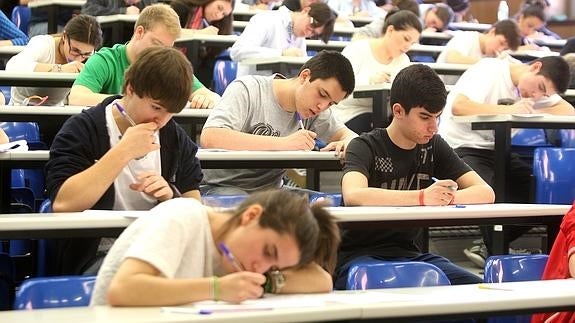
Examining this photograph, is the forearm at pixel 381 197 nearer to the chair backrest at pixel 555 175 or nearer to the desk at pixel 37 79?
the chair backrest at pixel 555 175

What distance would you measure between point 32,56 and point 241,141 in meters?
1.74

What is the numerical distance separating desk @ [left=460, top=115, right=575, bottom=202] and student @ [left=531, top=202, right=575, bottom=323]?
174 cm

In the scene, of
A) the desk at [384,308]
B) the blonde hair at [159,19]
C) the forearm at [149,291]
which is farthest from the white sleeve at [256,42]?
the forearm at [149,291]

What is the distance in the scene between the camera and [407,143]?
342 centimetres

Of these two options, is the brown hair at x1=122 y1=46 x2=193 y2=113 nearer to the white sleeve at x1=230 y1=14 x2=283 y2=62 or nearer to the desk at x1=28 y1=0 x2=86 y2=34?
the white sleeve at x1=230 y1=14 x2=283 y2=62

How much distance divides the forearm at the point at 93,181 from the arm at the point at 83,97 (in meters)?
1.32

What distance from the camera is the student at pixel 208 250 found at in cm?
185

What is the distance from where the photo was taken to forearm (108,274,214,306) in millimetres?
1828

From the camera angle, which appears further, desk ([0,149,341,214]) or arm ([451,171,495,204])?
arm ([451,171,495,204])

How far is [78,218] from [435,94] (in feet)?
4.78

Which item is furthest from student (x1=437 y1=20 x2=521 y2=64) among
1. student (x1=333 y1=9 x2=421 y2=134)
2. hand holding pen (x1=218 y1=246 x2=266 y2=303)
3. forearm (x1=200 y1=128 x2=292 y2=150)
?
hand holding pen (x1=218 y1=246 x2=266 y2=303)

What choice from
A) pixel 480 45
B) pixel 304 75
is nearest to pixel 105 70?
pixel 304 75

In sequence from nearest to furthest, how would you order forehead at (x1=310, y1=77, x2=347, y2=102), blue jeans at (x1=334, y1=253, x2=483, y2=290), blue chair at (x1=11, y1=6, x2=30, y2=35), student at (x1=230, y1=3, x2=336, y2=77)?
blue jeans at (x1=334, y1=253, x2=483, y2=290)
forehead at (x1=310, y1=77, x2=347, y2=102)
student at (x1=230, y1=3, x2=336, y2=77)
blue chair at (x1=11, y1=6, x2=30, y2=35)

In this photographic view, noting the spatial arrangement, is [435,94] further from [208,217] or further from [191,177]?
[208,217]
